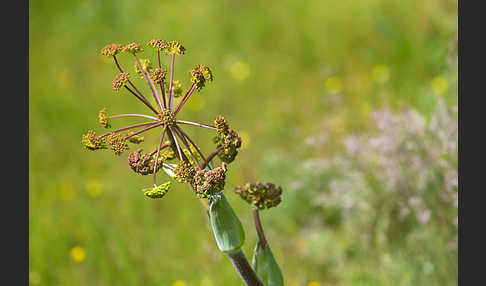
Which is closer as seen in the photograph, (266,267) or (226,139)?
(226,139)

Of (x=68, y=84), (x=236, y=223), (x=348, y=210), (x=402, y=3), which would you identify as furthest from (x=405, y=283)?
(x=68, y=84)

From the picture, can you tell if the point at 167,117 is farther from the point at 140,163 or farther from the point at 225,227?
the point at 225,227

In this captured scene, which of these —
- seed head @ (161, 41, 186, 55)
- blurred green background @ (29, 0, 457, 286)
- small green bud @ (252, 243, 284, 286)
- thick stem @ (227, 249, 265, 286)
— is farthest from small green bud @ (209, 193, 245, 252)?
blurred green background @ (29, 0, 457, 286)

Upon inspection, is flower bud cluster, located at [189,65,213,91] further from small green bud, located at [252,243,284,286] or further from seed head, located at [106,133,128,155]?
small green bud, located at [252,243,284,286]

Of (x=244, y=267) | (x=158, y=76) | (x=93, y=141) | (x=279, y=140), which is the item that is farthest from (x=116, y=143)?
(x=279, y=140)

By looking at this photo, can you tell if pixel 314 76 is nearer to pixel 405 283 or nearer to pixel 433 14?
pixel 433 14

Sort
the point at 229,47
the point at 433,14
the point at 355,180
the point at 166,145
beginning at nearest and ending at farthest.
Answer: the point at 166,145
the point at 355,180
the point at 433,14
the point at 229,47
